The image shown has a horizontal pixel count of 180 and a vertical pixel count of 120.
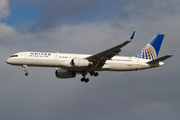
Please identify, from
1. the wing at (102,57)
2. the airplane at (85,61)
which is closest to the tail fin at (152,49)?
the airplane at (85,61)

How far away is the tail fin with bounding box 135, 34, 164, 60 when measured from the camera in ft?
206

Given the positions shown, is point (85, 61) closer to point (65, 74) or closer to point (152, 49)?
point (65, 74)

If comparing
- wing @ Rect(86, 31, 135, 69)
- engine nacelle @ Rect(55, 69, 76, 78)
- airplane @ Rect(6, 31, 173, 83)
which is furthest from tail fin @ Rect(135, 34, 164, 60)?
engine nacelle @ Rect(55, 69, 76, 78)

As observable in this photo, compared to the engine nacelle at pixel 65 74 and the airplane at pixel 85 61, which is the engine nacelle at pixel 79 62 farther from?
the engine nacelle at pixel 65 74

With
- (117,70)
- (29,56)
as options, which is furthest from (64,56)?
(117,70)

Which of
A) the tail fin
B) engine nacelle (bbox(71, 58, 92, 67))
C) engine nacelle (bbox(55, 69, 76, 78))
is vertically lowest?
engine nacelle (bbox(55, 69, 76, 78))

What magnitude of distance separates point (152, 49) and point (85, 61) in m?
16.6

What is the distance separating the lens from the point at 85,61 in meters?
55.0

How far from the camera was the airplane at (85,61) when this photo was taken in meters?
53.7

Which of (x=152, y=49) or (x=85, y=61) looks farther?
(x=152, y=49)

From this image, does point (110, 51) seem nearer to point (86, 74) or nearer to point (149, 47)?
point (86, 74)

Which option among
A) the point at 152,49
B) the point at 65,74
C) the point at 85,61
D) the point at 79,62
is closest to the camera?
the point at 79,62

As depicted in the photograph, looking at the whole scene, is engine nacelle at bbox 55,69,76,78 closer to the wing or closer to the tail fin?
the wing

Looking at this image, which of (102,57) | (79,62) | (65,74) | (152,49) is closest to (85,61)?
(79,62)
